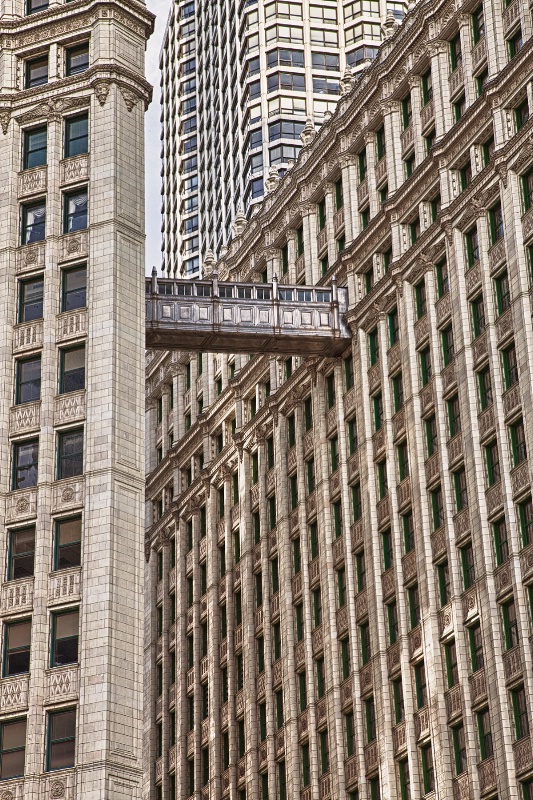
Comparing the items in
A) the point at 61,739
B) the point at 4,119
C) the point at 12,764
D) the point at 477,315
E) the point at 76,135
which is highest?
the point at 4,119

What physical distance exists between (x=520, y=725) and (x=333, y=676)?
1782 cm

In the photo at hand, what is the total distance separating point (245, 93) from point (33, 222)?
76355 millimetres

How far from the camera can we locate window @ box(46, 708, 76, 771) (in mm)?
62719

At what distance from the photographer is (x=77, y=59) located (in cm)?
7888

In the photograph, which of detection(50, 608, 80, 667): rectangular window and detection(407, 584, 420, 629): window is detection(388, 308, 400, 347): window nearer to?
detection(407, 584, 420, 629): window

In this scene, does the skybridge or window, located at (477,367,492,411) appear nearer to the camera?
window, located at (477,367,492,411)

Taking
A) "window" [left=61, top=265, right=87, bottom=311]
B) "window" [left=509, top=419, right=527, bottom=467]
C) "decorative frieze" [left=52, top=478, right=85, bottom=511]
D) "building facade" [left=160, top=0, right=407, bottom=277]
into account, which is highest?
"building facade" [left=160, top=0, right=407, bottom=277]

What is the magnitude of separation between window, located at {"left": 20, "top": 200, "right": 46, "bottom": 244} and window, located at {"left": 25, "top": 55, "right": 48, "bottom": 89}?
6533 mm

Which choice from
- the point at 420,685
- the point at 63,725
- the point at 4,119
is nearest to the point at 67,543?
the point at 63,725

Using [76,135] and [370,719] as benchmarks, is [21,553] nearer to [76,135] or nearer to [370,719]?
[370,719]

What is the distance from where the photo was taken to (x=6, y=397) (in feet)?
234

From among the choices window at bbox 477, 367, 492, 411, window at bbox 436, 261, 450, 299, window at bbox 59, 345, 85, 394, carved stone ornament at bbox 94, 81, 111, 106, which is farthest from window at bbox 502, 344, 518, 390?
carved stone ornament at bbox 94, 81, 111, 106

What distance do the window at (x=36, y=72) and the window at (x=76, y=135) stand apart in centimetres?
306

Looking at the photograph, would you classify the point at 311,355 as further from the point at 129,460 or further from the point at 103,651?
the point at 103,651
